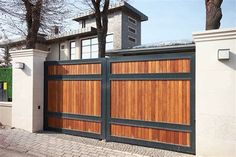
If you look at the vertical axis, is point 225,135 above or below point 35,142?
above

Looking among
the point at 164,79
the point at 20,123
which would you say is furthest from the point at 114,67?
the point at 20,123

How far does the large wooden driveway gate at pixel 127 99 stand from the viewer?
5605mm

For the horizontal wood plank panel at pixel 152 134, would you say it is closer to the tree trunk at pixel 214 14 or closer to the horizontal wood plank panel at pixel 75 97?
the horizontal wood plank panel at pixel 75 97

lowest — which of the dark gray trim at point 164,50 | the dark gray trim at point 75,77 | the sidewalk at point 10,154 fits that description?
the sidewalk at point 10,154

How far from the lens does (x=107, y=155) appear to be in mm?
5453

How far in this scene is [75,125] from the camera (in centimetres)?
725

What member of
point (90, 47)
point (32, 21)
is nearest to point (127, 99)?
point (32, 21)

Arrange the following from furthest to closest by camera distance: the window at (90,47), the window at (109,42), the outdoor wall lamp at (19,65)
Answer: the window at (109,42) → the window at (90,47) → the outdoor wall lamp at (19,65)

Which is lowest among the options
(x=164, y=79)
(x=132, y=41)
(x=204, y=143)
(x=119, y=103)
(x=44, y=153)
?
(x=44, y=153)

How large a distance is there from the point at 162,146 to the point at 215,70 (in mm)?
2170

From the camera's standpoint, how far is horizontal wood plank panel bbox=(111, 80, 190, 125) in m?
5.60

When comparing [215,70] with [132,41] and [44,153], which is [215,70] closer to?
[44,153]

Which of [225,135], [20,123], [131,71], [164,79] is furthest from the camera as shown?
[20,123]

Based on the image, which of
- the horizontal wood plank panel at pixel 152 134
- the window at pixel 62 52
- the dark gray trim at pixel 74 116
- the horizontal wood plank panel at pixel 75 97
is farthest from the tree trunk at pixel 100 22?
the window at pixel 62 52
